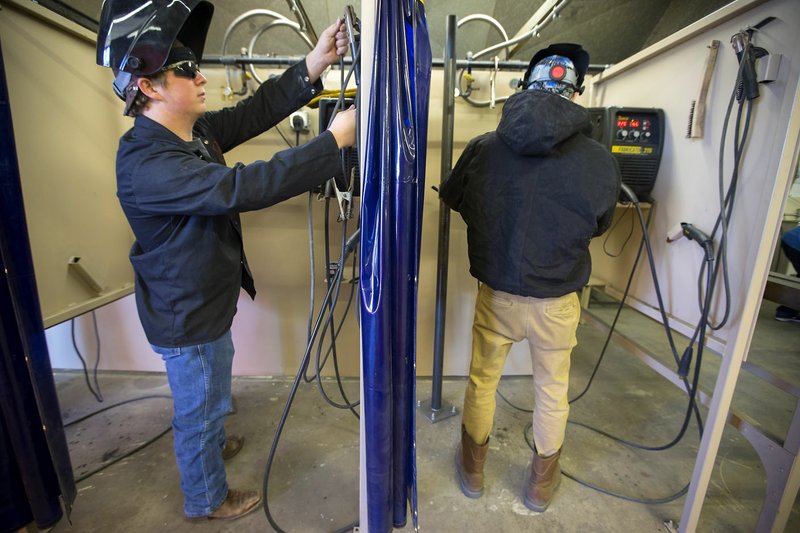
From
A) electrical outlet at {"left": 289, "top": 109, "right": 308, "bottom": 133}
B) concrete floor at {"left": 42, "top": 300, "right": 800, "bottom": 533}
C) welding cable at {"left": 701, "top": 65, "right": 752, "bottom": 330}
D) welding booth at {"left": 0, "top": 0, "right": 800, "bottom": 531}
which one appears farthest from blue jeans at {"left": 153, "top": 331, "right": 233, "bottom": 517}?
welding cable at {"left": 701, "top": 65, "right": 752, "bottom": 330}

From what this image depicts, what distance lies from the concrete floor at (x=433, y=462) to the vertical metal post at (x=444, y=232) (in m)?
0.08

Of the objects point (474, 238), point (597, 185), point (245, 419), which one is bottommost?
point (245, 419)

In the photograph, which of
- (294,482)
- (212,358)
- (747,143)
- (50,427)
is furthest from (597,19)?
(50,427)

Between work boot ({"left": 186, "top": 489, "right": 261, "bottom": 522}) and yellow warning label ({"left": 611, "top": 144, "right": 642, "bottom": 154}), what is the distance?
6.93 ft

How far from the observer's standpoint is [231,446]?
5.16 ft

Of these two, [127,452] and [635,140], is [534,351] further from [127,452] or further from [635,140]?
[127,452]

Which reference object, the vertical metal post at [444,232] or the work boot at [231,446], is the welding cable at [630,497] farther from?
the work boot at [231,446]

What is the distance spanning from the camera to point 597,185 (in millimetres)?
1127

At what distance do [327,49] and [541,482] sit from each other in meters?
1.76

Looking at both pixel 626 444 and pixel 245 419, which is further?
pixel 245 419

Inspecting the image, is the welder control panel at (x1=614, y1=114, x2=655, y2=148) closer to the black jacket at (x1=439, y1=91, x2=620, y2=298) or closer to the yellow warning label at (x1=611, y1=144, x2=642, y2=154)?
the yellow warning label at (x1=611, y1=144, x2=642, y2=154)

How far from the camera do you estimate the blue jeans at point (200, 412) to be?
1.09 metres

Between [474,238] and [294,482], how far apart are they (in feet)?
4.12

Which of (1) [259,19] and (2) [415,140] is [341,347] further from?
(1) [259,19]
